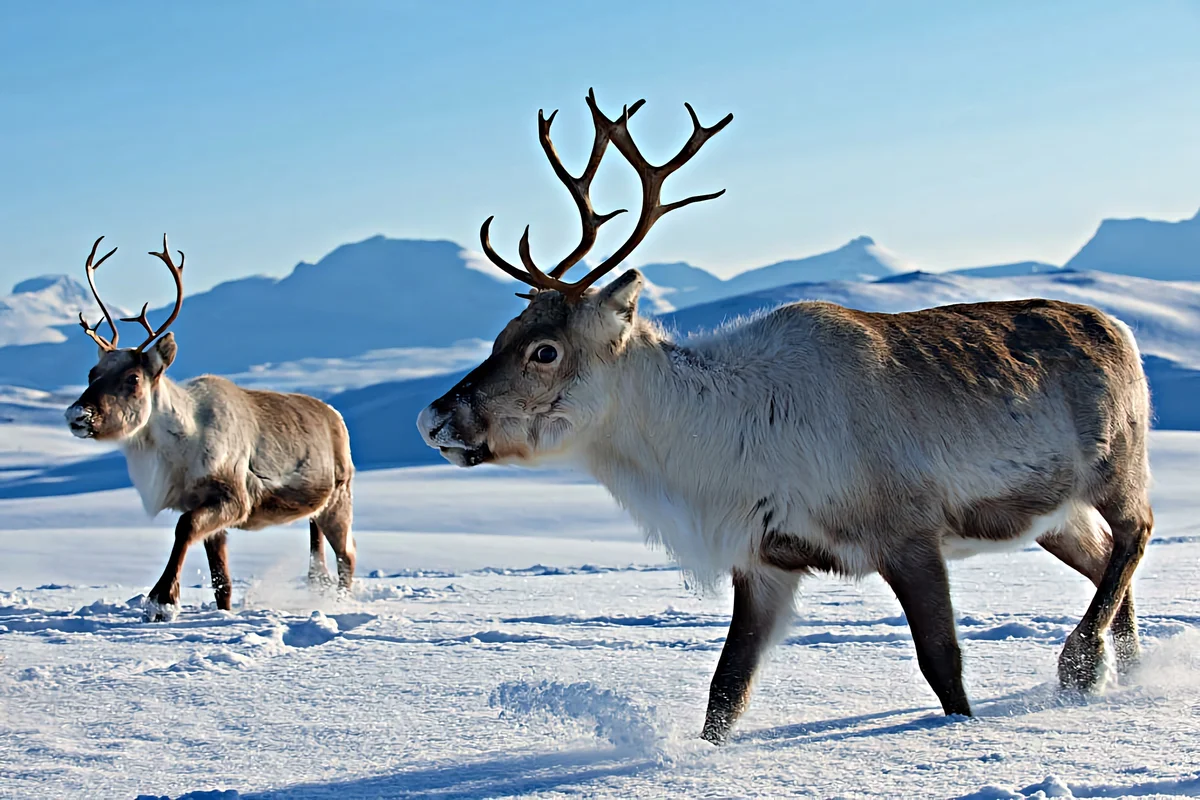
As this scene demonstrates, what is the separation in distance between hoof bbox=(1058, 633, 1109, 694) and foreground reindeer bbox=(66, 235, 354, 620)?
17.0ft

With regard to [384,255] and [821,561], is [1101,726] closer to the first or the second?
[821,561]

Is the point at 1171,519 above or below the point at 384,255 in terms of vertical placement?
below

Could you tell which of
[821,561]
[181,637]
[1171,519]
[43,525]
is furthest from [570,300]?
[43,525]

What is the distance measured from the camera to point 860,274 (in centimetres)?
12850

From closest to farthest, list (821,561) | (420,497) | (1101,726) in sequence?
(1101,726) < (821,561) < (420,497)

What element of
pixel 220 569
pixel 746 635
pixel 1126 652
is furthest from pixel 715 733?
pixel 220 569

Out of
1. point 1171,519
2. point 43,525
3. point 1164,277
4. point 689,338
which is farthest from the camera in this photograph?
point 1164,277

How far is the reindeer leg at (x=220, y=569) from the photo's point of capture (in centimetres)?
810

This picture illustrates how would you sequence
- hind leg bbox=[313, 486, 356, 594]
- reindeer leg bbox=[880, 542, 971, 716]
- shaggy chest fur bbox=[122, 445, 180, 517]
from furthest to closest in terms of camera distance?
hind leg bbox=[313, 486, 356, 594] < shaggy chest fur bbox=[122, 445, 180, 517] < reindeer leg bbox=[880, 542, 971, 716]

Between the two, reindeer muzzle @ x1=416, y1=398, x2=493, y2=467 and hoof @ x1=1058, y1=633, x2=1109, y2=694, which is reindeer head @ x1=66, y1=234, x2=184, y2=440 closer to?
reindeer muzzle @ x1=416, y1=398, x2=493, y2=467

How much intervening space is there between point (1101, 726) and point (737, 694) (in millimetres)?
1157

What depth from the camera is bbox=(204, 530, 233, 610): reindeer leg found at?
8.10 metres

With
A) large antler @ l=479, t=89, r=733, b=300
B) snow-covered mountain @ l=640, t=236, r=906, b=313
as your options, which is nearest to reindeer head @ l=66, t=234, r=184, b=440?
large antler @ l=479, t=89, r=733, b=300

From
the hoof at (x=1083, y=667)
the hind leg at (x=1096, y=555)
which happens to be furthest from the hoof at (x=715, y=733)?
the hind leg at (x=1096, y=555)
